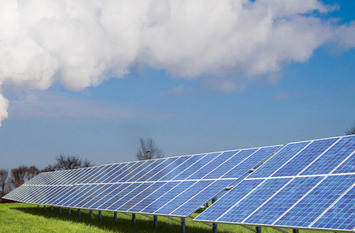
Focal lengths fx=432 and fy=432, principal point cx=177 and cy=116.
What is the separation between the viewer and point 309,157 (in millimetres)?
17766

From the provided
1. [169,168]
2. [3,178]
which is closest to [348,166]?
[169,168]

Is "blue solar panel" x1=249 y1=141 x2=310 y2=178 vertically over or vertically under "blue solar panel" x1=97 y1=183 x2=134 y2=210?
over

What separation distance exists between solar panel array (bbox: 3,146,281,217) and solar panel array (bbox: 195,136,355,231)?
1.58 metres

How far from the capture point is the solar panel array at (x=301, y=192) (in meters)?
13.0

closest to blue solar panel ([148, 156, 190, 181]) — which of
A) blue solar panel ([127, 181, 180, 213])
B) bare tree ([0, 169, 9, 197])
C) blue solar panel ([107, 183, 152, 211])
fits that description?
blue solar panel ([107, 183, 152, 211])

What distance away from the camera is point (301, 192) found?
49.0 ft

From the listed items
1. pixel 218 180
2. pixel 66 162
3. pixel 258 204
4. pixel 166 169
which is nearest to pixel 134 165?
pixel 166 169

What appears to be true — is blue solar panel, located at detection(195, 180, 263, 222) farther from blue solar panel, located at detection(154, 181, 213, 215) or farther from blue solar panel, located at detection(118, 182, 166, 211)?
blue solar panel, located at detection(118, 182, 166, 211)

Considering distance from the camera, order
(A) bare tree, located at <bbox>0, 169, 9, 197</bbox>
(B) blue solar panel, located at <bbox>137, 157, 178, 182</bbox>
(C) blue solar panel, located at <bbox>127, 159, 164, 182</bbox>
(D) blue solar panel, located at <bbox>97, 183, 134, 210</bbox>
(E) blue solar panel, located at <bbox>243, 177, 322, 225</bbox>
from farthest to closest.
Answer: (A) bare tree, located at <bbox>0, 169, 9, 197</bbox>
(C) blue solar panel, located at <bbox>127, 159, 164, 182</bbox>
(B) blue solar panel, located at <bbox>137, 157, 178, 182</bbox>
(D) blue solar panel, located at <bbox>97, 183, 134, 210</bbox>
(E) blue solar panel, located at <bbox>243, 177, 322, 225</bbox>

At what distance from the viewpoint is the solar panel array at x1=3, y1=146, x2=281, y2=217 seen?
1920 centimetres

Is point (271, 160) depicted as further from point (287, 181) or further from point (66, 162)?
point (66, 162)

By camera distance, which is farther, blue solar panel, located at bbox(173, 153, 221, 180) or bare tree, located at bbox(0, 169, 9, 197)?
bare tree, located at bbox(0, 169, 9, 197)

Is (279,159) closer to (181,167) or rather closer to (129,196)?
(181,167)

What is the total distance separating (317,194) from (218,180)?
20.3 feet
